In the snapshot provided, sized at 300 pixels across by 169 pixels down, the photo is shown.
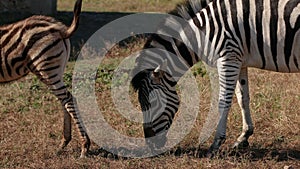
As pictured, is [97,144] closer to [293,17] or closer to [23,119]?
[23,119]

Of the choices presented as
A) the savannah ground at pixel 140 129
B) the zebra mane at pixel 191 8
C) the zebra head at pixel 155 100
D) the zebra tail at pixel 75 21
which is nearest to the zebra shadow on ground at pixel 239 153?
the savannah ground at pixel 140 129

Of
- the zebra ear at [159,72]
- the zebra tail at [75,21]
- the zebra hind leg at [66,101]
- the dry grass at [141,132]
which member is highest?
the zebra tail at [75,21]

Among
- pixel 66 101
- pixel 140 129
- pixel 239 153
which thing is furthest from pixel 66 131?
pixel 239 153

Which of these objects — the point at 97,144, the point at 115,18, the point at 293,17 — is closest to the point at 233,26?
the point at 293,17

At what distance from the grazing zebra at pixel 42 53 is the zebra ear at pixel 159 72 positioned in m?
A: 1.10

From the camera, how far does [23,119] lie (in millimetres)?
9102

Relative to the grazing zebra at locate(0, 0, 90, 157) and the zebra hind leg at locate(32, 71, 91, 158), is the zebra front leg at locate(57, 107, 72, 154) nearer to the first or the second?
Result: the grazing zebra at locate(0, 0, 90, 157)

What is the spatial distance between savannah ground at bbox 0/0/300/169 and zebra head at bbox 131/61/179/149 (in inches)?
12.4

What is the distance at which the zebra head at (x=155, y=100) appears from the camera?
7664mm

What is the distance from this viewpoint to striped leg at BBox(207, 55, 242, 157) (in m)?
7.28

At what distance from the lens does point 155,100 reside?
7684 millimetres

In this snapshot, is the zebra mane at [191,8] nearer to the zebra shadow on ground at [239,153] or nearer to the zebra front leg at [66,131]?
the zebra shadow on ground at [239,153]

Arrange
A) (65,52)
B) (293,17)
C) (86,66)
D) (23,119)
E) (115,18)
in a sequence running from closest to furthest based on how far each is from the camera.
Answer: (293,17), (65,52), (23,119), (86,66), (115,18)

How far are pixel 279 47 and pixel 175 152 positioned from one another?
5.99ft
